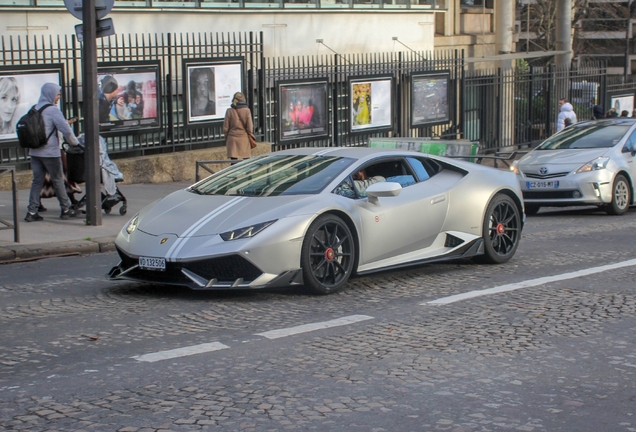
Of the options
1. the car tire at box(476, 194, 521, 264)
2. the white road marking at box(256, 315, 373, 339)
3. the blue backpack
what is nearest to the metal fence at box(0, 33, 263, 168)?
the blue backpack

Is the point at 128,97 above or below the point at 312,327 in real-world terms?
above

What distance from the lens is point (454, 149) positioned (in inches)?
624

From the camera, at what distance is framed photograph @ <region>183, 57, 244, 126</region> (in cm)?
1947

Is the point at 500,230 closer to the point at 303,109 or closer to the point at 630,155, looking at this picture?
the point at 630,155

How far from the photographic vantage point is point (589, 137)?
55.1 ft

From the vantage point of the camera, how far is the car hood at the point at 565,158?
15.8 m

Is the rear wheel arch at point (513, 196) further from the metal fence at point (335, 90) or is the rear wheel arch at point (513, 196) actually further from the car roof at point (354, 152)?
the metal fence at point (335, 90)

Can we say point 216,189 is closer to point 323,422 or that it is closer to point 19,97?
point 323,422

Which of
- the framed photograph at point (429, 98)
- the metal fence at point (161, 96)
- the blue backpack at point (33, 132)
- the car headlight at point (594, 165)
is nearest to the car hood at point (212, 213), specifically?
the blue backpack at point (33, 132)

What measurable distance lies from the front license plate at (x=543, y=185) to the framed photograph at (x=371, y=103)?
738 cm

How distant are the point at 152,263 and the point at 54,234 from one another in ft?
15.1

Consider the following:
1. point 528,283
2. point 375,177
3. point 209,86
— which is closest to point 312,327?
point 375,177

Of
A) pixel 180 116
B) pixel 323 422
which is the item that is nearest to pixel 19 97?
pixel 180 116

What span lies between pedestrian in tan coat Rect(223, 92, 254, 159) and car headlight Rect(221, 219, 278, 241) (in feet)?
34.5
